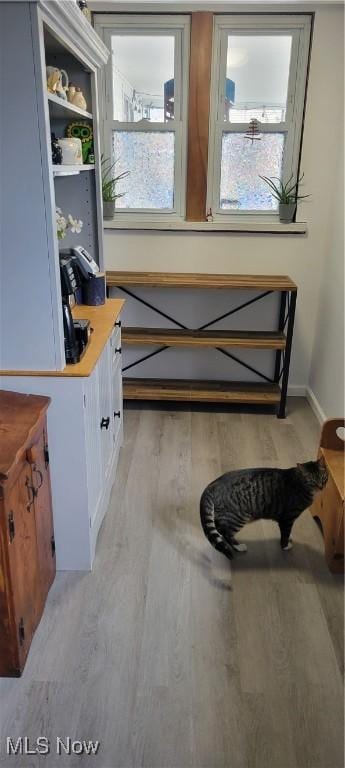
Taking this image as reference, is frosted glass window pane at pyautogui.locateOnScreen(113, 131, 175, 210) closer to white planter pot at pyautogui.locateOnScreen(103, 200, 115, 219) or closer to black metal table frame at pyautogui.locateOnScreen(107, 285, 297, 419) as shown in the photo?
white planter pot at pyautogui.locateOnScreen(103, 200, 115, 219)

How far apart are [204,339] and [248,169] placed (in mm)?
1147

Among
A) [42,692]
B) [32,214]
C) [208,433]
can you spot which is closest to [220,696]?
[42,692]

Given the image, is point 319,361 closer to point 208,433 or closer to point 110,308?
point 208,433

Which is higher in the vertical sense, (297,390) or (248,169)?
(248,169)

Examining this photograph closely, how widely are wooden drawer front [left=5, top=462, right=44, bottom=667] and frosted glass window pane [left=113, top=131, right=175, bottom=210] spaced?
2.45 meters

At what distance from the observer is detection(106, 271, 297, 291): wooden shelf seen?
3.23 metres

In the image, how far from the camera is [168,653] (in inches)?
68.0

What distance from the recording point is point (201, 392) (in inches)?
138

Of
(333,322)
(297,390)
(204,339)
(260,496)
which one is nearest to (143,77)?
(204,339)

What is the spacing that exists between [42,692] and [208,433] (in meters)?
1.87

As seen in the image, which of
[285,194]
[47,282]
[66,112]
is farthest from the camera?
[285,194]

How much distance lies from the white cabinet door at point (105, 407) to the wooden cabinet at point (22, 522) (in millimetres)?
416

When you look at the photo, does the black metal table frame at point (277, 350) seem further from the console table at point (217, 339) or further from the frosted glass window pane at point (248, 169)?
the frosted glass window pane at point (248, 169)

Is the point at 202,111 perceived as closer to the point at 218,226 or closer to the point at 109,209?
the point at 218,226
